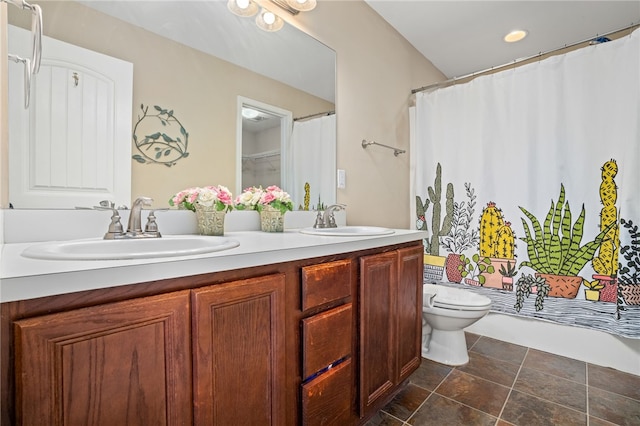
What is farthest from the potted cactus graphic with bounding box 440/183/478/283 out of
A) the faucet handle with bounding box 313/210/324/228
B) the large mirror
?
the large mirror

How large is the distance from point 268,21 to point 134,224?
1.20 m

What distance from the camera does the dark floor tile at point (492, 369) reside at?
5.51 ft

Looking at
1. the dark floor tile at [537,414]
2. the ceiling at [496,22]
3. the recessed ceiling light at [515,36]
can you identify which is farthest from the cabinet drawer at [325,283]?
the recessed ceiling light at [515,36]

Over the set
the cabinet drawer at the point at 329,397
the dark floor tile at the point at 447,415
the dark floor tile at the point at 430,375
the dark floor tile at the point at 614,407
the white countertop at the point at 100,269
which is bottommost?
the dark floor tile at the point at 430,375

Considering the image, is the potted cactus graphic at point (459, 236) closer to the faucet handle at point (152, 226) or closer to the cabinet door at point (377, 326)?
the cabinet door at point (377, 326)

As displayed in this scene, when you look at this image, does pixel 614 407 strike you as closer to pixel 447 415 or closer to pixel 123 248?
pixel 447 415

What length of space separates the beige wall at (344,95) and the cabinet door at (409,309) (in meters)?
0.66

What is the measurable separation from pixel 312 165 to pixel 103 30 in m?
1.08

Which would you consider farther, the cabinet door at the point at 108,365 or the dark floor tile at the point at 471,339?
the dark floor tile at the point at 471,339

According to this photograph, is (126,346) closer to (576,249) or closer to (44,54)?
(44,54)

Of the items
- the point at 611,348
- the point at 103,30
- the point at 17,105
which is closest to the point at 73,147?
the point at 17,105

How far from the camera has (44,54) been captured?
38.0 inches

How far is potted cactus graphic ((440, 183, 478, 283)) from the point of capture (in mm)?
2229

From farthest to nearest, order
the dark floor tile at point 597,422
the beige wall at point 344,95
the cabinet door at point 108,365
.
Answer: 1. the dark floor tile at point 597,422
2. the beige wall at point 344,95
3. the cabinet door at point 108,365
